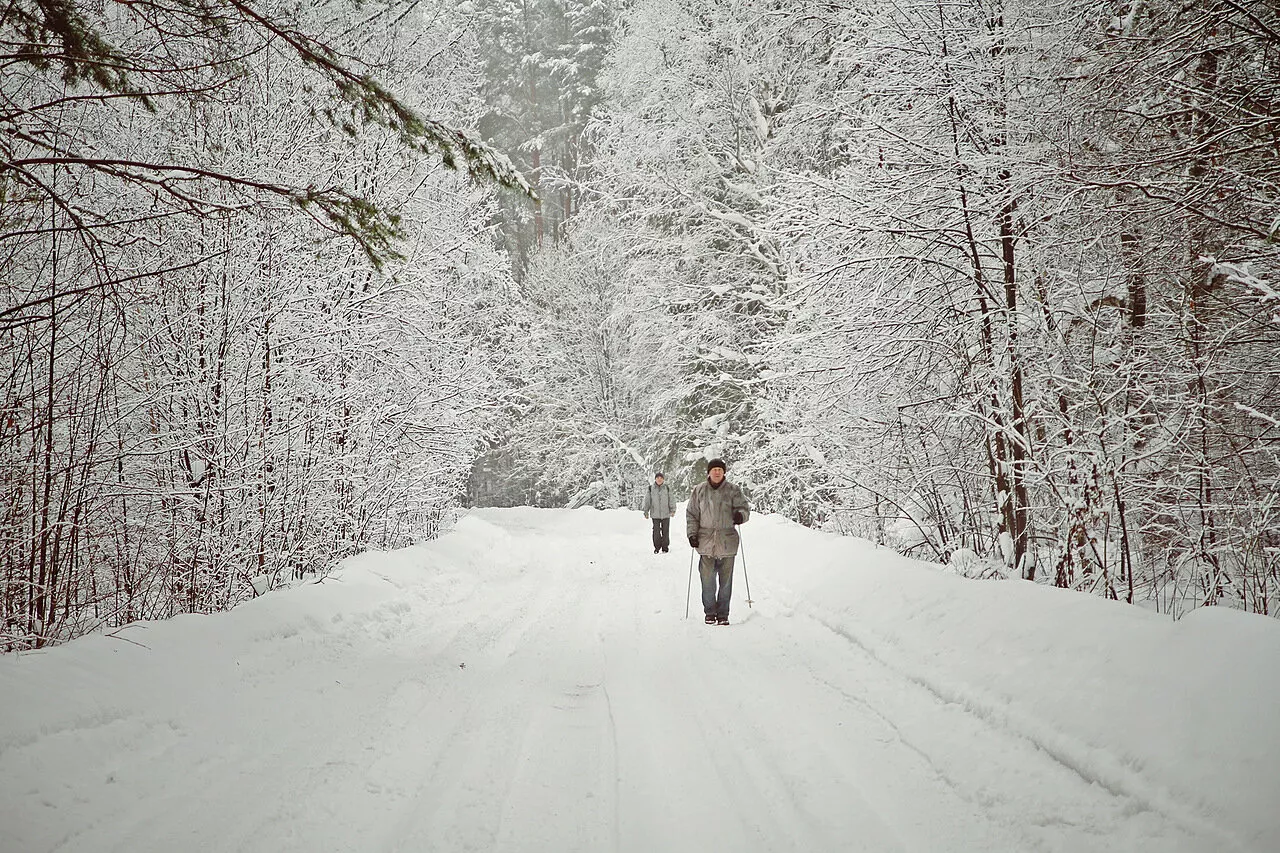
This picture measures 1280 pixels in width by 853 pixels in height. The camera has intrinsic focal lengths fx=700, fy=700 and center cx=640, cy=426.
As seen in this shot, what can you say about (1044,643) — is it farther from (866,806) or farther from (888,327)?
(888,327)

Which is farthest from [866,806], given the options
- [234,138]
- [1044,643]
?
[234,138]

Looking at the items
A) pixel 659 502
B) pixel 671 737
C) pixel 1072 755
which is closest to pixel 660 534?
pixel 659 502

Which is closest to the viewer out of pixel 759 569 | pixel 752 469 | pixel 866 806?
pixel 866 806

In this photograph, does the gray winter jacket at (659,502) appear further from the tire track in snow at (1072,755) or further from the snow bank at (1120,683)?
the tire track in snow at (1072,755)

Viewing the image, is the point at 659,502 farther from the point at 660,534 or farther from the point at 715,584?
the point at 715,584

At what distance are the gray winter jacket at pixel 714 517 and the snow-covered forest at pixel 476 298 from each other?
1.67 metres

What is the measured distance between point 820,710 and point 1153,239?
16.0 ft

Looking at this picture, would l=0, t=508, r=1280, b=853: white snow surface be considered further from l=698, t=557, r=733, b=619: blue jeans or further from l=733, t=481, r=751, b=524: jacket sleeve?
l=733, t=481, r=751, b=524: jacket sleeve

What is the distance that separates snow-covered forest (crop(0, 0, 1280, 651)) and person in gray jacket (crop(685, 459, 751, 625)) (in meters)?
1.67

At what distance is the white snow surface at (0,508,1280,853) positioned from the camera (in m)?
3.03

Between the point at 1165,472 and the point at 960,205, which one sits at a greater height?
the point at 960,205

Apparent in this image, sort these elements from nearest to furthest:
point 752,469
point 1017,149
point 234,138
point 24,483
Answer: point 24,483, point 1017,149, point 234,138, point 752,469

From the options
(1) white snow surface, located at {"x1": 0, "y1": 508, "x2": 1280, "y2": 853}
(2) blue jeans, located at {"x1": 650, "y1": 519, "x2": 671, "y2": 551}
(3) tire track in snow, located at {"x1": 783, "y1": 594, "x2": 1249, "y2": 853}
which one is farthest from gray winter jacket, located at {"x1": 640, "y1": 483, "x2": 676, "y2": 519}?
(3) tire track in snow, located at {"x1": 783, "y1": 594, "x2": 1249, "y2": 853}

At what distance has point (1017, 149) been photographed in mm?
6516
